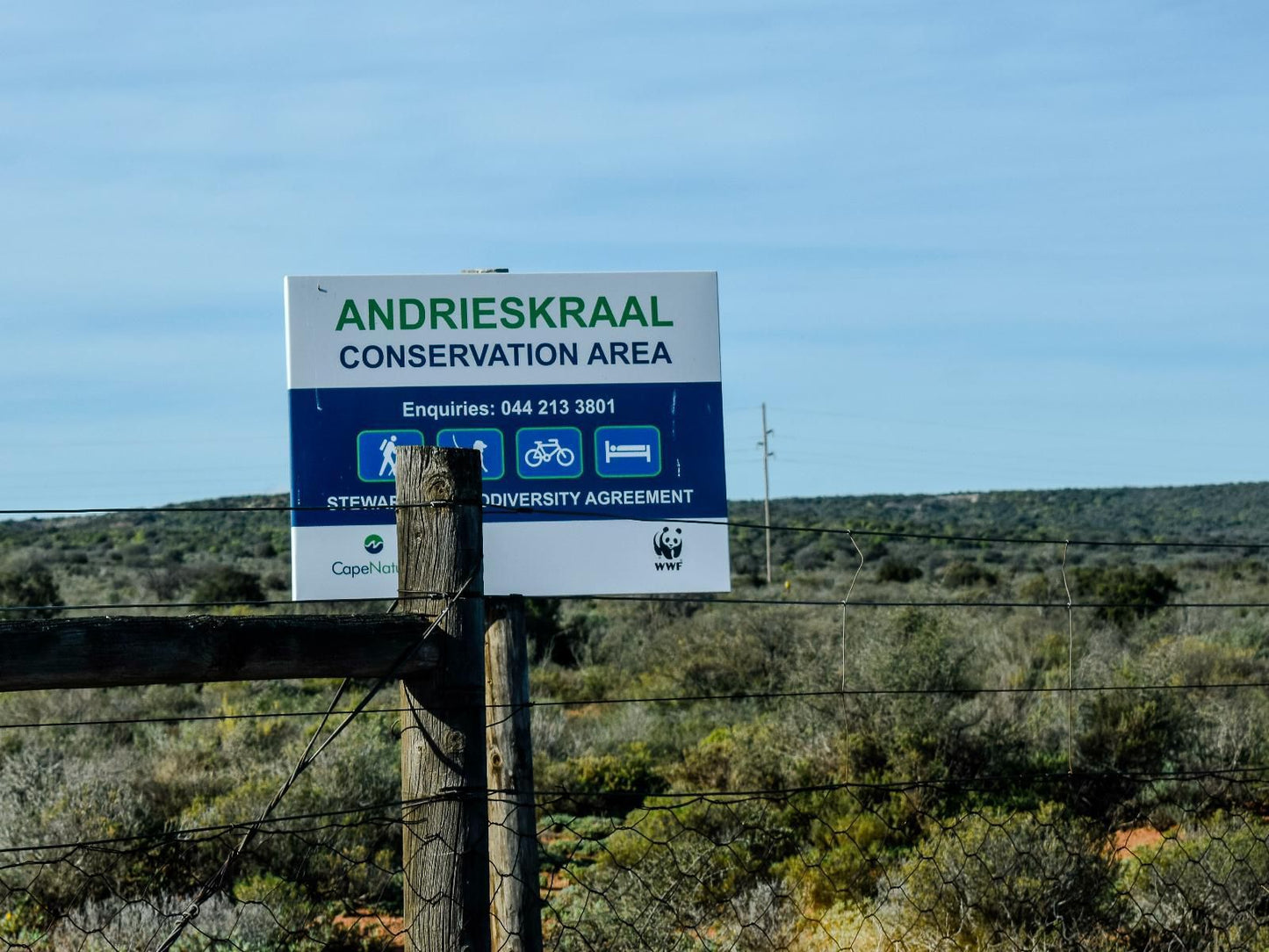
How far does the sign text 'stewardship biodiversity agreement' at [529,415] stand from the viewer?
21.7 feet

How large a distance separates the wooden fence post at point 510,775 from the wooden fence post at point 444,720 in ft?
3.02

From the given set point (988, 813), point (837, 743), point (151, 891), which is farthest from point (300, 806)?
point (988, 813)

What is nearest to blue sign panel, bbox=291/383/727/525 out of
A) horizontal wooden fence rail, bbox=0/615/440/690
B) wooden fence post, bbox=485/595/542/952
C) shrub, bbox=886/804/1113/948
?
wooden fence post, bbox=485/595/542/952

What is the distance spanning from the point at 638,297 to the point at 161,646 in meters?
4.14

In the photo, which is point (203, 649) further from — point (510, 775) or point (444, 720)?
point (510, 775)

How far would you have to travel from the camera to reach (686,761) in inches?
463

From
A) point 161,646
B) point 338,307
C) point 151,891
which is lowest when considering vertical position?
point 151,891

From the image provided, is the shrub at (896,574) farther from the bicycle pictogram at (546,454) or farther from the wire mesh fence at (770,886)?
the bicycle pictogram at (546,454)

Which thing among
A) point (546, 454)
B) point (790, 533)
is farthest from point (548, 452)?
point (790, 533)

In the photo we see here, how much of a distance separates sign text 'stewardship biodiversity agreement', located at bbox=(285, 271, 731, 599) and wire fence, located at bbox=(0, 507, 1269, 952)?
1.50 ft

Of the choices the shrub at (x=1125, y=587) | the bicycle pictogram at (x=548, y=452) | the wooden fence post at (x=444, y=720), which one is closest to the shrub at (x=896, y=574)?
the shrub at (x=1125, y=587)

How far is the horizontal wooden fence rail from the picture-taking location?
115 inches

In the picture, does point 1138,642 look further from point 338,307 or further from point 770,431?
point 770,431

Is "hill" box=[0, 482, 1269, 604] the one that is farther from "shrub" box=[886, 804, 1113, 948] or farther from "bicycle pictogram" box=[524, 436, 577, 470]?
"shrub" box=[886, 804, 1113, 948]
